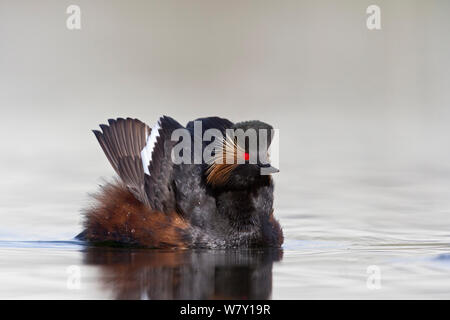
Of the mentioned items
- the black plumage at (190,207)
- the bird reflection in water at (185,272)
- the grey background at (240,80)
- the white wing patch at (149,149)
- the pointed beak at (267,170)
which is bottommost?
the bird reflection in water at (185,272)

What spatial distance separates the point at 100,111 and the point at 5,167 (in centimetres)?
278

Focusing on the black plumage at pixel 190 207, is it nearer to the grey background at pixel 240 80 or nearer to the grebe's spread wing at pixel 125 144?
the grebe's spread wing at pixel 125 144

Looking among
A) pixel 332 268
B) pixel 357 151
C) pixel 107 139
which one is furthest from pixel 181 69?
pixel 332 268

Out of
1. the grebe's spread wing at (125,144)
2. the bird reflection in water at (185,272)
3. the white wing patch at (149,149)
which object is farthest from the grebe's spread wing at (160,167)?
the bird reflection in water at (185,272)

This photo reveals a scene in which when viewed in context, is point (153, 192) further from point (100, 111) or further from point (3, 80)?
point (3, 80)

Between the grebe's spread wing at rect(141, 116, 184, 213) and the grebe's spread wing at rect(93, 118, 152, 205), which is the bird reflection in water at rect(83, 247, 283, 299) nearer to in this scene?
the grebe's spread wing at rect(141, 116, 184, 213)

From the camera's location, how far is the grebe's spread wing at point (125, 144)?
10344 millimetres

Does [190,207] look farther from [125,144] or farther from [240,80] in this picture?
[240,80]

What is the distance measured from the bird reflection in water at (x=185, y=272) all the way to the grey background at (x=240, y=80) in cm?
295

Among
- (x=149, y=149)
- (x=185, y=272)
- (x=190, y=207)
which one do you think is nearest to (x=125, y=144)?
(x=149, y=149)

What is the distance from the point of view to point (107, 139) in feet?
34.8

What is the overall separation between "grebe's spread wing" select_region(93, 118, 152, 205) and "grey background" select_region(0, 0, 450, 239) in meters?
1.53

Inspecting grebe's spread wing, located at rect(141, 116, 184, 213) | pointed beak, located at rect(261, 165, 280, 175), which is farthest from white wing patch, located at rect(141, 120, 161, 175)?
pointed beak, located at rect(261, 165, 280, 175)

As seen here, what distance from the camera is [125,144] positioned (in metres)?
10.5
